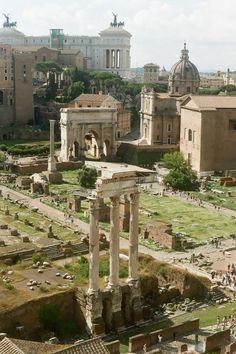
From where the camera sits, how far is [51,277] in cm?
2786

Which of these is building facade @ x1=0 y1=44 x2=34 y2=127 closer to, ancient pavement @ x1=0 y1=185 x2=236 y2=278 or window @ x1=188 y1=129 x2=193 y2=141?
window @ x1=188 y1=129 x2=193 y2=141

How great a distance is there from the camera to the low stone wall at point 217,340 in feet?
77.7

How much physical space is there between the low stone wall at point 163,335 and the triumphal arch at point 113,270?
202 cm

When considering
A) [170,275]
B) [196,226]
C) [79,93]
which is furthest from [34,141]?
[170,275]

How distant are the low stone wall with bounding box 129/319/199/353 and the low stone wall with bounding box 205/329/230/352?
1.65 m

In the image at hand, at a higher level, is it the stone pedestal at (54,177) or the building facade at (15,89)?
the building facade at (15,89)

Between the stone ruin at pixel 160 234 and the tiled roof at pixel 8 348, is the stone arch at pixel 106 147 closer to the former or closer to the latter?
the stone ruin at pixel 160 234

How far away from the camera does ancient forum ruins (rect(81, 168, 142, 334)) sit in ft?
81.1

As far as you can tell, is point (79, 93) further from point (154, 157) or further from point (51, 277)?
point (51, 277)

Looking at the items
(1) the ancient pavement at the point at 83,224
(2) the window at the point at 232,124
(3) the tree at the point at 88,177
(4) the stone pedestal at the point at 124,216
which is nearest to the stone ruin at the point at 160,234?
(1) the ancient pavement at the point at 83,224

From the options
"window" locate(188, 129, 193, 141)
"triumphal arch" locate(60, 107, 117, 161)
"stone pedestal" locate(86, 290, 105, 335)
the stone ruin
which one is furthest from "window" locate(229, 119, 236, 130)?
"stone pedestal" locate(86, 290, 105, 335)

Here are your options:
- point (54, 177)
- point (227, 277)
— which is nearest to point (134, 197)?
point (227, 277)

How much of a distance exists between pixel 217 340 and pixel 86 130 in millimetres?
44470

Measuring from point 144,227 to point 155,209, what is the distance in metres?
6.80
